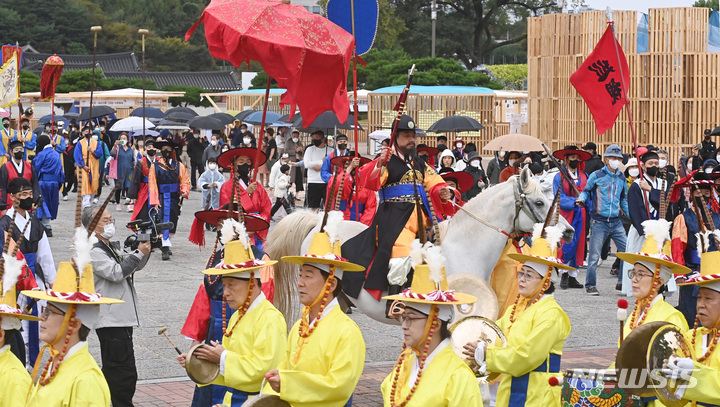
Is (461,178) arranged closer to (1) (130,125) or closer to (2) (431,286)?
(2) (431,286)

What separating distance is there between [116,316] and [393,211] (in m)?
2.61

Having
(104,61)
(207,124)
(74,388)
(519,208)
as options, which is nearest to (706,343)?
(519,208)

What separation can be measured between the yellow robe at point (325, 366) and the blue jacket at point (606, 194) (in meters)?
9.46

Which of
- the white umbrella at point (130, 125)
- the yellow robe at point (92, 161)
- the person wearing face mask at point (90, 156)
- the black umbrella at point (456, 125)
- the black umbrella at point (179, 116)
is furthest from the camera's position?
the black umbrella at point (179, 116)

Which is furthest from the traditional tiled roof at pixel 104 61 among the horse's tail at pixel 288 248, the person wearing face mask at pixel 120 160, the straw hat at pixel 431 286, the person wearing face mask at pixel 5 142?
the straw hat at pixel 431 286

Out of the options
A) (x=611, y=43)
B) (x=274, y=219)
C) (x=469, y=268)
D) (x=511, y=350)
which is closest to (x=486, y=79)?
(x=274, y=219)

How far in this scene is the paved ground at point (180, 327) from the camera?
29.6 feet

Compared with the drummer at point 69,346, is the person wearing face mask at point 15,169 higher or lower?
higher

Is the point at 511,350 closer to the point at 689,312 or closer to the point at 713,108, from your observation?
the point at 689,312

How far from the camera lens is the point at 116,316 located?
764cm

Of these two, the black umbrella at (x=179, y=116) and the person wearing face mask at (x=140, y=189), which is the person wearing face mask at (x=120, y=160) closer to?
the person wearing face mask at (x=140, y=189)

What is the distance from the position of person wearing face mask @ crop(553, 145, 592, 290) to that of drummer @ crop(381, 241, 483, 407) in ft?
A: 31.8

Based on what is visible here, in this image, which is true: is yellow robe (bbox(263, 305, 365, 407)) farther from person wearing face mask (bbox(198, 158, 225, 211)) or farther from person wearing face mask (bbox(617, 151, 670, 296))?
person wearing face mask (bbox(198, 158, 225, 211))

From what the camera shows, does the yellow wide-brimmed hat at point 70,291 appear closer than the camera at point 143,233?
Yes
